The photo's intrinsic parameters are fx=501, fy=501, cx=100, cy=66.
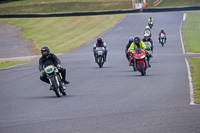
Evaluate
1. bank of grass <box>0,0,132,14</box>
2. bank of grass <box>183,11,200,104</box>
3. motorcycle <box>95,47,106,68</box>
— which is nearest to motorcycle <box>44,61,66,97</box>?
bank of grass <box>183,11,200,104</box>

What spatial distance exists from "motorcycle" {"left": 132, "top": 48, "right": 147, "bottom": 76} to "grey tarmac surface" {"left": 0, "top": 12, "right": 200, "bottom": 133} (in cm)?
40

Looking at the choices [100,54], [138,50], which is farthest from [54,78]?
[100,54]

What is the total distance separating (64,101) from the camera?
12.4 meters

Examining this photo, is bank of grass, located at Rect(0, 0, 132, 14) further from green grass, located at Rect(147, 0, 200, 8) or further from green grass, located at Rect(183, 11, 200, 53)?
green grass, located at Rect(183, 11, 200, 53)

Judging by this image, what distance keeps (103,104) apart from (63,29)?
48.6m

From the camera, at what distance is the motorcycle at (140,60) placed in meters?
18.6

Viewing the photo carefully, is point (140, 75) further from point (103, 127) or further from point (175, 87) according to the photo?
point (103, 127)

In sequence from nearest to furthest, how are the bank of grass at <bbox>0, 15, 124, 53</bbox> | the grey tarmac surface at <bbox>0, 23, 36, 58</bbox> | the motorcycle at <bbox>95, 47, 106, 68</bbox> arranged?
the motorcycle at <bbox>95, 47, 106, 68</bbox>
the grey tarmac surface at <bbox>0, 23, 36, 58</bbox>
the bank of grass at <bbox>0, 15, 124, 53</bbox>

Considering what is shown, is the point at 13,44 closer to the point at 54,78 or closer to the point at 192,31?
the point at 192,31

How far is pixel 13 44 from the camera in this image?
4666 centimetres

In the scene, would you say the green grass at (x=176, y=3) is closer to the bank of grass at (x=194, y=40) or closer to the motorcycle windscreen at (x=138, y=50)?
the bank of grass at (x=194, y=40)

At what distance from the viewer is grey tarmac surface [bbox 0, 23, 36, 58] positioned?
39028 mm

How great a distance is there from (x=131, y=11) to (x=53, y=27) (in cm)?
1591

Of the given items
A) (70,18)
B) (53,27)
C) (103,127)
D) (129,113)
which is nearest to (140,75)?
(129,113)
